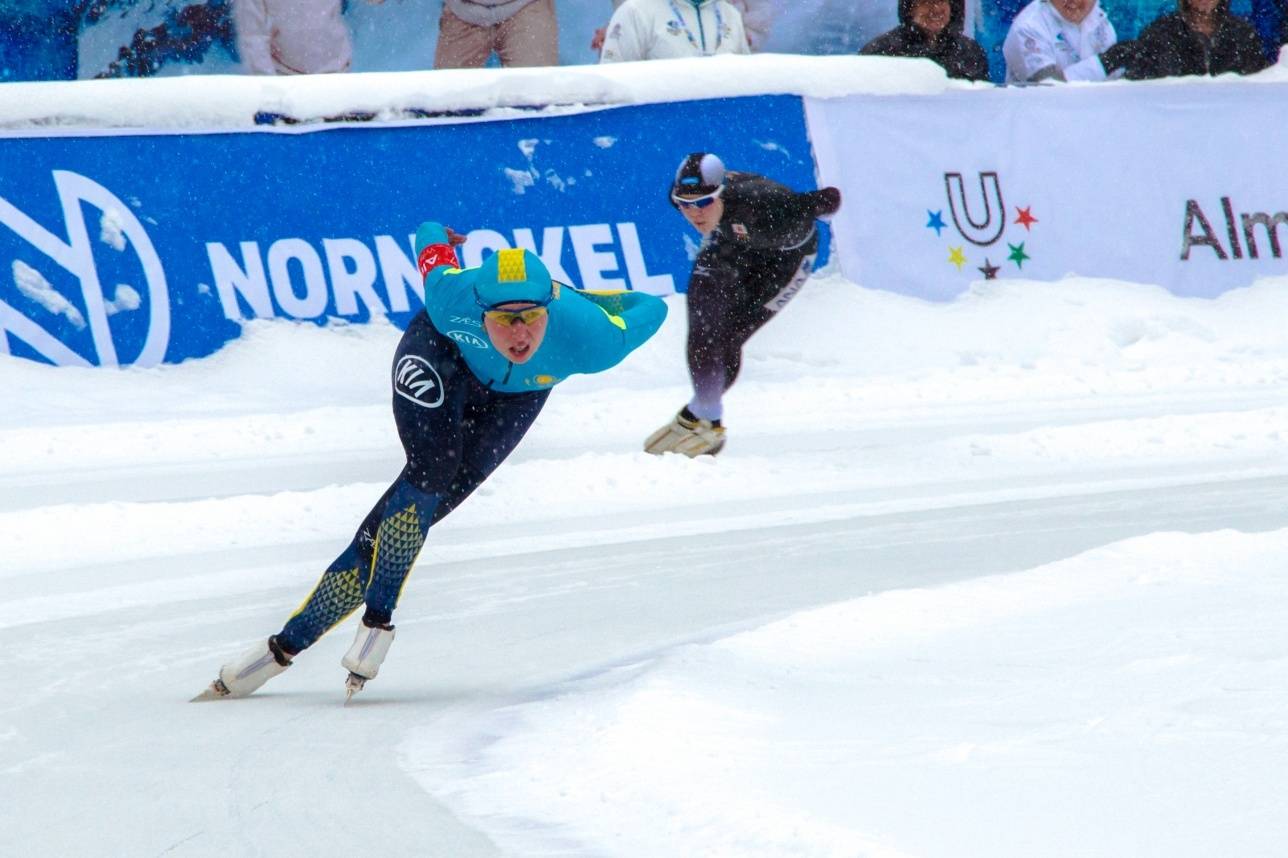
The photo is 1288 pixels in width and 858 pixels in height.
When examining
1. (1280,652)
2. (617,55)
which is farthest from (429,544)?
(617,55)

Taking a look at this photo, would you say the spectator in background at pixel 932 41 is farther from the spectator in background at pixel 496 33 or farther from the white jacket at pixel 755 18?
the spectator in background at pixel 496 33

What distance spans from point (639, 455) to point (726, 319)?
0.99 m

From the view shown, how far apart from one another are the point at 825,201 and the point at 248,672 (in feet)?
14.6

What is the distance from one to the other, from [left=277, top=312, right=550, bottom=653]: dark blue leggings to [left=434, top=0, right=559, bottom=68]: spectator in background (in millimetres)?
5488

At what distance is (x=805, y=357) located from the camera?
9703mm

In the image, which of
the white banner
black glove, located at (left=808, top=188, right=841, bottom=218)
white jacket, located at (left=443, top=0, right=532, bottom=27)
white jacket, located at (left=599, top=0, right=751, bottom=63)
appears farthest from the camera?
the white banner

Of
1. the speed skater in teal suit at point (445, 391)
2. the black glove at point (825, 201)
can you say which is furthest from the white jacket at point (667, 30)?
the speed skater in teal suit at point (445, 391)

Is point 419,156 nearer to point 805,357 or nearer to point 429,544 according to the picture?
point 805,357

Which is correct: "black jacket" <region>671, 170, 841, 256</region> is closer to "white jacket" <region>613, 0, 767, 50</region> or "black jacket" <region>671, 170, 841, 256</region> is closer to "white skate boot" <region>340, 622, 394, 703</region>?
"white jacket" <region>613, 0, 767, 50</region>

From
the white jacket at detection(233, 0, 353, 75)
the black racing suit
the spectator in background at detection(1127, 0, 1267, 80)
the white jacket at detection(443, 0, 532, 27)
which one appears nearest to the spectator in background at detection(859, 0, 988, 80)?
the spectator in background at detection(1127, 0, 1267, 80)

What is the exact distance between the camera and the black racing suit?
26.6 feet

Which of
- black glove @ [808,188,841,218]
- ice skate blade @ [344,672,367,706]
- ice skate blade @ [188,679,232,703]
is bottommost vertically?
ice skate blade @ [188,679,232,703]

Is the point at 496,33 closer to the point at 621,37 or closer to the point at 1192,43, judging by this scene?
the point at 621,37

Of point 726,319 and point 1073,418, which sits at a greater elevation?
point 726,319
